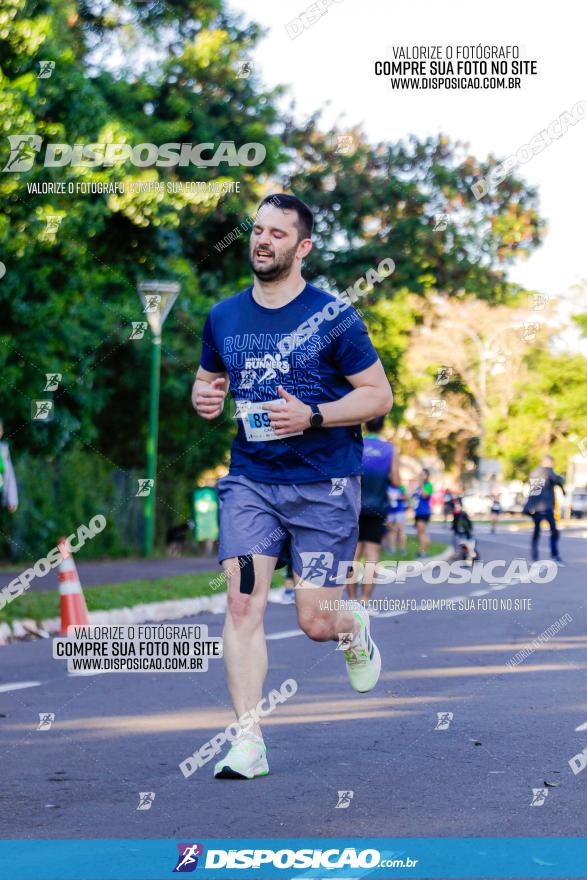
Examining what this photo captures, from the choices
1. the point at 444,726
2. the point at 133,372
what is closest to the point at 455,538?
the point at 133,372

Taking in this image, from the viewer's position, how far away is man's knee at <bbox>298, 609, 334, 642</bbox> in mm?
6094

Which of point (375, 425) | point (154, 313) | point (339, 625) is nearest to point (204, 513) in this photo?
point (154, 313)

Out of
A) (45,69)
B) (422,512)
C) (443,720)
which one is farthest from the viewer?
(422,512)

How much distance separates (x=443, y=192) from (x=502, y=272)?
196cm

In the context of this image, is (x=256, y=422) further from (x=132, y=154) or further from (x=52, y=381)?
(x=132, y=154)

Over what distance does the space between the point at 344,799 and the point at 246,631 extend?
82cm

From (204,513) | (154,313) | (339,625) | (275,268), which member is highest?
(154,313)

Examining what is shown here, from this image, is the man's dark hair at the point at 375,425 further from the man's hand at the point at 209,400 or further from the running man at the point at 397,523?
the running man at the point at 397,523

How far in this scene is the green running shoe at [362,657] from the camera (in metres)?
6.48

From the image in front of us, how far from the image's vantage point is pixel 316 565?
5992mm

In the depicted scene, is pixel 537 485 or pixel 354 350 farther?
pixel 537 485

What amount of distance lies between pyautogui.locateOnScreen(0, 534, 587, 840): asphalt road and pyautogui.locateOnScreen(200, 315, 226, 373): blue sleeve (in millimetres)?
1527

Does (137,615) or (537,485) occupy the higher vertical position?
(537,485)

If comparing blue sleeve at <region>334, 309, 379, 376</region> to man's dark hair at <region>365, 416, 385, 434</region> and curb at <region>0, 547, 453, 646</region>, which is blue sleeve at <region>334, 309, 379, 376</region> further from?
man's dark hair at <region>365, 416, 385, 434</region>
